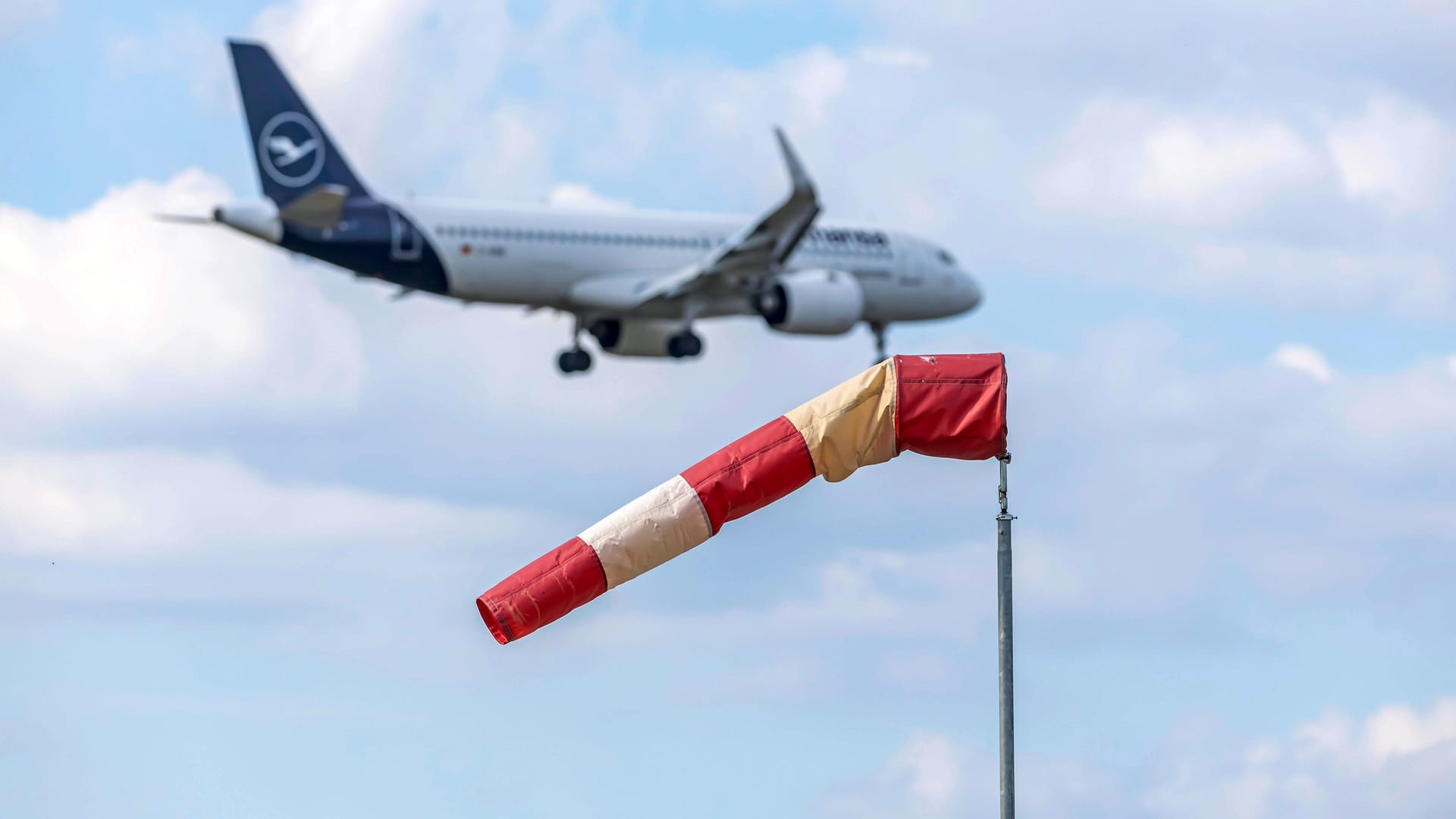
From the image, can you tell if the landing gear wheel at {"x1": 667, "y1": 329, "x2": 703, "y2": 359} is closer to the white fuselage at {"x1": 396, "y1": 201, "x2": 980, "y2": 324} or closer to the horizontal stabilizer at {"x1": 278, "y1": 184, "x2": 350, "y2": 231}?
the white fuselage at {"x1": 396, "y1": 201, "x2": 980, "y2": 324}

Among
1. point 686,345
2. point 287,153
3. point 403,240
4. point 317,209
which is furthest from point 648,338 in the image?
point 317,209

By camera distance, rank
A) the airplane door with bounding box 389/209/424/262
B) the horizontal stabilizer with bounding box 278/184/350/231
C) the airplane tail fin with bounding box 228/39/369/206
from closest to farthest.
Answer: the horizontal stabilizer with bounding box 278/184/350/231, the airplane door with bounding box 389/209/424/262, the airplane tail fin with bounding box 228/39/369/206

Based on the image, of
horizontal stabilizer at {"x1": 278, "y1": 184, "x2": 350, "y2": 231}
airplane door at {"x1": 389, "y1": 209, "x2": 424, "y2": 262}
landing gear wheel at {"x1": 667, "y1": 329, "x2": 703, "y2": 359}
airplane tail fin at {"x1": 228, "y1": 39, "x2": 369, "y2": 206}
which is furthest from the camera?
landing gear wheel at {"x1": 667, "y1": 329, "x2": 703, "y2": 359}

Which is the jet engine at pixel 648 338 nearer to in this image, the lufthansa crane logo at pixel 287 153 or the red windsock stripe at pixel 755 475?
the lufthansa crane logo at pixel 287 153

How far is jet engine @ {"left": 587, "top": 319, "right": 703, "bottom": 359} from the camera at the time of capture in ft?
200

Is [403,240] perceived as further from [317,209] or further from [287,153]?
[287,153]

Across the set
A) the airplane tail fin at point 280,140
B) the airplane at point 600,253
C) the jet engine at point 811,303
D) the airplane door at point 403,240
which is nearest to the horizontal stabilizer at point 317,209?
the airplane at point 600,253

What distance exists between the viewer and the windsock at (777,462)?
46.6ft

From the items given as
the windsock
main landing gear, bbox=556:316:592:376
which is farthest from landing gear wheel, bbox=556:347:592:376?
the windsock

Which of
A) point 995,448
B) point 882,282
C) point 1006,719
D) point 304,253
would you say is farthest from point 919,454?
point 882,282

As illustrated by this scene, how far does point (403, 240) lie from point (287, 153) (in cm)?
439

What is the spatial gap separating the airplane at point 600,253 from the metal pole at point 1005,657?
40.0 metres

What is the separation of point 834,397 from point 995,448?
118cm

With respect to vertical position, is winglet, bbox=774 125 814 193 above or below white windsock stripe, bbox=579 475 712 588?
above
